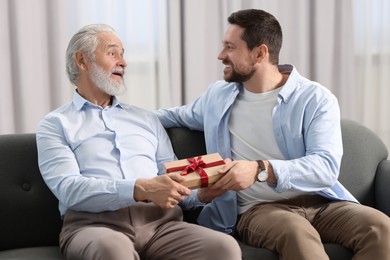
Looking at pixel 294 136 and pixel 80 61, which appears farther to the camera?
pixel 80 61

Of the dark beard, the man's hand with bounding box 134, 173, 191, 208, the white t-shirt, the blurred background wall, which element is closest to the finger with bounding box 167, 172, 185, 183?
the man's hand with bounding box 134, 173, 191, 208

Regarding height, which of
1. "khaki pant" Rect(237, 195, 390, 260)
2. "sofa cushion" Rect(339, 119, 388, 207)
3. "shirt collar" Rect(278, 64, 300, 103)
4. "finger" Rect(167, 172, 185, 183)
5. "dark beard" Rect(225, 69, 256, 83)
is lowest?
"khaki pant" Rect(237, 195, 390, 260)

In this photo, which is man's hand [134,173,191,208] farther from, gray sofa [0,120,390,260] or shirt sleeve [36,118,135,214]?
gray sofa [0,120,390,260]

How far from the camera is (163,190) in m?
2.14

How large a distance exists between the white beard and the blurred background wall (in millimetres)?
1058

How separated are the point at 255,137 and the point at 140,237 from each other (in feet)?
→ 1.93

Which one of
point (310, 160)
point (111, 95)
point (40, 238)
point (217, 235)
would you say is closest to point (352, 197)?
point (310, 160)

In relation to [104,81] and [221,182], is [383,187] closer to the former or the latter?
[221,182]

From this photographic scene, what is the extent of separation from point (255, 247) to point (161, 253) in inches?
13.0

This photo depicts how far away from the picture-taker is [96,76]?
250 cm

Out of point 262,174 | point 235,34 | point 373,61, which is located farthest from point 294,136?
point 373,61

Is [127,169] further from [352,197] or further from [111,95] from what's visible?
[352,197]

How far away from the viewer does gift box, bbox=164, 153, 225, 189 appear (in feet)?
7.14

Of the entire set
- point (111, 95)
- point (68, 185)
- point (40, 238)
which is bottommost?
point (40, 238)
